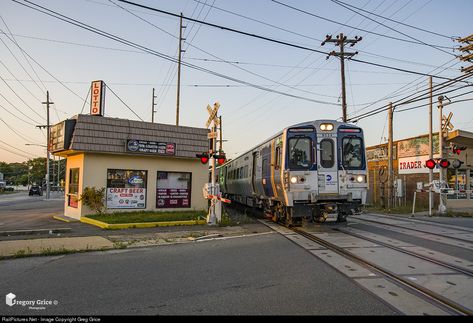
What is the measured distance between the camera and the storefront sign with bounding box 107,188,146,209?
16.1m

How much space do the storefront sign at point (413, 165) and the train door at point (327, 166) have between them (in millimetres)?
15776

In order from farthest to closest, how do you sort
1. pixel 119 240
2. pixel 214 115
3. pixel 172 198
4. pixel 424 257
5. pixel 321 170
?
pixel 172 198 → pixel 214 115 → pixel 321 170 → pixel 119 240 → pixel 424 257

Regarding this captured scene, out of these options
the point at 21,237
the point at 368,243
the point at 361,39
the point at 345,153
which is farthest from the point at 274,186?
the point at 361,39

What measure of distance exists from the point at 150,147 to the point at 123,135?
127cm

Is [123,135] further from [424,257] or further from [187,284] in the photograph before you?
[424,257]

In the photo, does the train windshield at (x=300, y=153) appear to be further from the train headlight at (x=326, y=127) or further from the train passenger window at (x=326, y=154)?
the train headlight at (x=326, y=127)

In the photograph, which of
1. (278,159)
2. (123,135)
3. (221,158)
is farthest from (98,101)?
(278,159)

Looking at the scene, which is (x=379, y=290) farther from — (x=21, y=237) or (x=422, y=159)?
(x=422, y=159)

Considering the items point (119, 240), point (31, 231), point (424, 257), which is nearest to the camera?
point (424, 257)

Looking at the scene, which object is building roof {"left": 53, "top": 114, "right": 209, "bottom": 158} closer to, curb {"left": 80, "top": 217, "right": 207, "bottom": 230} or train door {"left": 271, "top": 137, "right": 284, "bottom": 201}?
curb {"left": 80, "top": 217, "right": 207, "bottom": 230}

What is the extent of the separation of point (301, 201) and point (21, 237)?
8424 mm

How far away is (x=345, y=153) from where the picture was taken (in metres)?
11.7

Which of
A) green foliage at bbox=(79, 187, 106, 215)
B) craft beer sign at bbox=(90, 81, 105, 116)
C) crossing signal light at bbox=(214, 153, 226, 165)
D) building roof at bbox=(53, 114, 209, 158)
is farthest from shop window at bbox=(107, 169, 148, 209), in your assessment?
craft beer sign at bbox=(90, 81, 105, 116)

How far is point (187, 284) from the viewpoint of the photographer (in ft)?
19.4
